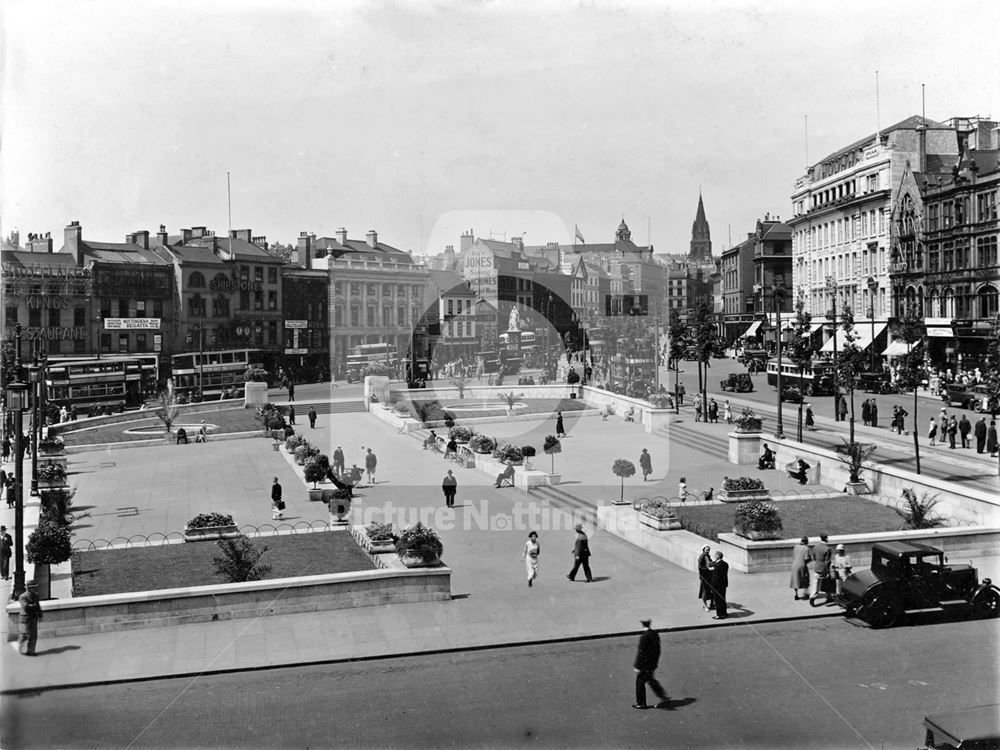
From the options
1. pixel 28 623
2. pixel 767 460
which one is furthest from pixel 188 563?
pixel 767 460

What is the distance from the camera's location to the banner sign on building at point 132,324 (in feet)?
219

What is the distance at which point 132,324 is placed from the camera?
6819cm

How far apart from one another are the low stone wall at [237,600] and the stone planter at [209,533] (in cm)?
527

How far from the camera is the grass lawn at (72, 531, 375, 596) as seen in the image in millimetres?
17953

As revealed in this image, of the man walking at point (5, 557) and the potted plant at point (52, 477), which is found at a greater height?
the potted plant at point (52, 477)

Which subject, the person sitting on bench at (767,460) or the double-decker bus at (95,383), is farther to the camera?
the double-decker bus at (95,383)

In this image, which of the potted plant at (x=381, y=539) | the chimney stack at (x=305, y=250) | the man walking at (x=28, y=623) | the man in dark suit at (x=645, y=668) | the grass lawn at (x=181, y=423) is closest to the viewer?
the man in dark suit at (x=645, y=668)

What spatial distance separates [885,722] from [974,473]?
1993cm

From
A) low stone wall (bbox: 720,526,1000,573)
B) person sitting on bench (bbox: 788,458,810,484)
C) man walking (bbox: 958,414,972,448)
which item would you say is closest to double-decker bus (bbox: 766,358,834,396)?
man walking (bbox: 958,414,972,448)

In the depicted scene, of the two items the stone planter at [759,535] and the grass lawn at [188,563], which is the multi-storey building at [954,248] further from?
the grass lawn at [188,563]

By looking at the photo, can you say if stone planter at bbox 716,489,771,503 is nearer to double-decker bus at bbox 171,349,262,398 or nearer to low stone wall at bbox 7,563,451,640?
low stone wall at bbox 7,563,451,640

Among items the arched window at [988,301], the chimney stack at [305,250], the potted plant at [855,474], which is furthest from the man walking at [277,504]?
the chimney stack at [305,250]

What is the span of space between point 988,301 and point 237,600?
160 ft

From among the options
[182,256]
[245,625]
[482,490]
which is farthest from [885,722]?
[182,256]
